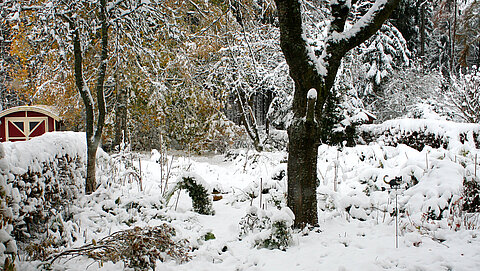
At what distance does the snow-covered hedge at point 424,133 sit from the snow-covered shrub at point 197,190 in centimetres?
595

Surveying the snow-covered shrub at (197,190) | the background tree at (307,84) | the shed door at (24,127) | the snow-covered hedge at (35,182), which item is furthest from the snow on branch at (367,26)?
the shed door at (24,127)

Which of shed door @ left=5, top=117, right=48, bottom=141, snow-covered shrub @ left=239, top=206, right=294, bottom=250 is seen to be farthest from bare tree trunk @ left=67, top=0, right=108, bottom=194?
shed door @ left=5, top=117, right=48, bottom=141

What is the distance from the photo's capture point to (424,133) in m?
7.96

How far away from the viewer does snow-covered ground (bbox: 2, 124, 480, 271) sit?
8.61ft

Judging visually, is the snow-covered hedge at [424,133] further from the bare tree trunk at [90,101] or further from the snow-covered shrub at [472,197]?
the bare tree trunk at [90,101]

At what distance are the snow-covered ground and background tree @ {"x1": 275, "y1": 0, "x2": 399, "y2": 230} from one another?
1.41ft

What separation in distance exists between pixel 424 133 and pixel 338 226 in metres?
5.87

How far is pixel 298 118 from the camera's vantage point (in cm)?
335

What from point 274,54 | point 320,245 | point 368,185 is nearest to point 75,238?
point 320,245

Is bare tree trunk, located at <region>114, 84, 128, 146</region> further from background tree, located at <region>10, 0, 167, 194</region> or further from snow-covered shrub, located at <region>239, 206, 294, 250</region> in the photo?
snow-covered shrub, located at <region>239, 206, 294, 250</region>

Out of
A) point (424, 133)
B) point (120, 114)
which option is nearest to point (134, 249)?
point (424, 133)

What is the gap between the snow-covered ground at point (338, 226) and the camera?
2.62 meters

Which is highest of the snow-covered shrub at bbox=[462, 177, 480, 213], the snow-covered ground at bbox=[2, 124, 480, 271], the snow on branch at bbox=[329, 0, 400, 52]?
the snow on branch at bbox=[329, 0, 400, 52]

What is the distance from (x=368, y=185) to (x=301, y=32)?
8.91 ft
